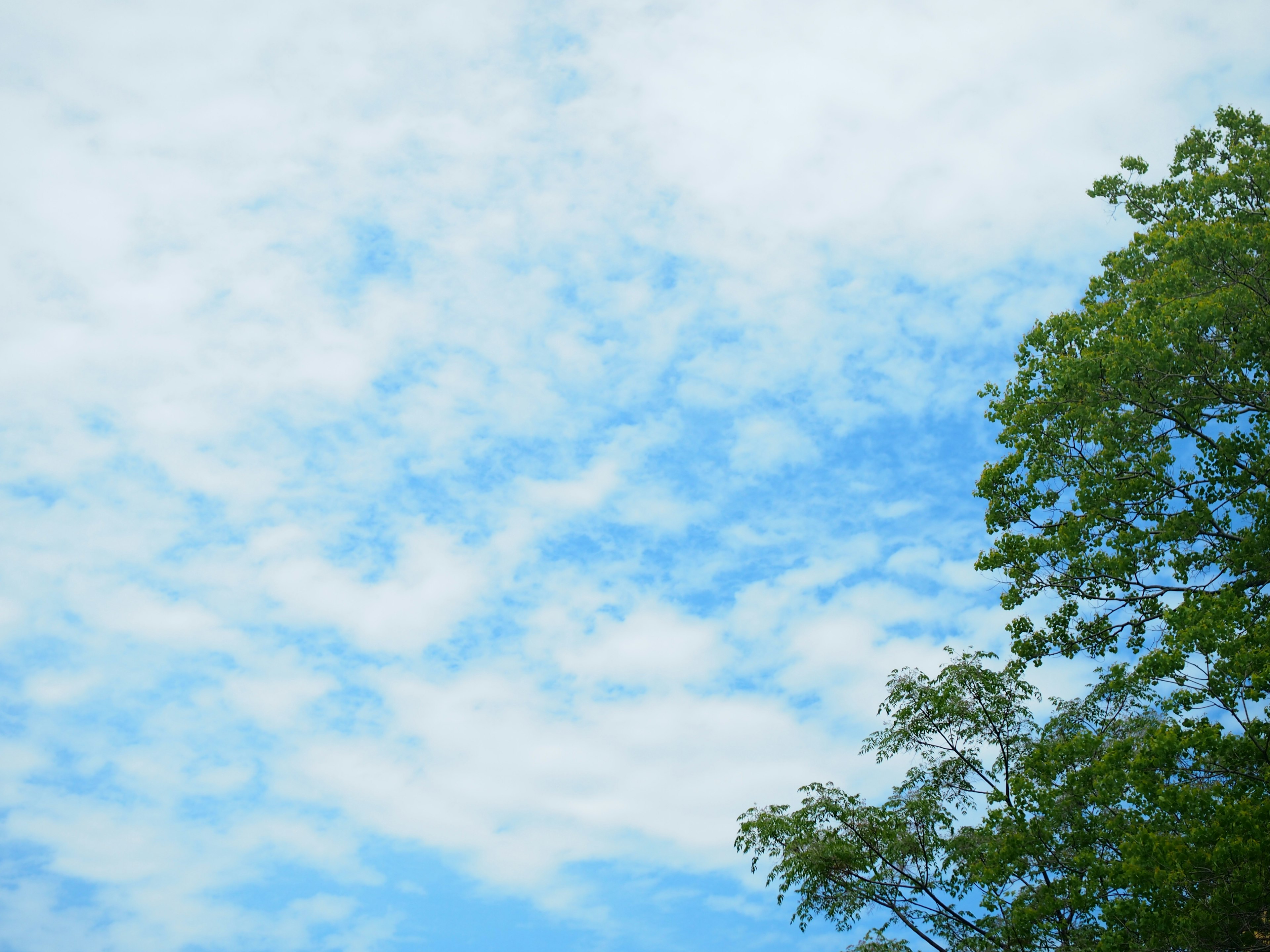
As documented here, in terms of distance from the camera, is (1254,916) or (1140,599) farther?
(1140,599)

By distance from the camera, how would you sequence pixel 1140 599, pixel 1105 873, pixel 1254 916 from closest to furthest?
1. pixel 1254 916
2. pixel 1105 873
3. pixel 1140 599

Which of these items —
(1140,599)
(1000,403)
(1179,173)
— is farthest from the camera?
(1179,173)

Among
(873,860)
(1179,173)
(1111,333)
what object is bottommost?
(873,860)

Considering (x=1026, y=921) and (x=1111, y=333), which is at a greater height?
(x=1111, y=333)

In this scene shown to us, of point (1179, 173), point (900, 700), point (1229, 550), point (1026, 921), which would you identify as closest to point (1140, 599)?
point (1229, 550)

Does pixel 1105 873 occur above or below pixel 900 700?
below

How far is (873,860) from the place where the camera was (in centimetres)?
1880

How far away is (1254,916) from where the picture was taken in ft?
36.2

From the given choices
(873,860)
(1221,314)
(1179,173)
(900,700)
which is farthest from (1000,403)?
(873,860)

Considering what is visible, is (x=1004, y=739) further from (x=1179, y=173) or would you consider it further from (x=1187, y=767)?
(x=1179, y=173)

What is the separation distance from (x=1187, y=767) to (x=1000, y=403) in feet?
20.6

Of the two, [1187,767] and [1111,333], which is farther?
[1111,333]

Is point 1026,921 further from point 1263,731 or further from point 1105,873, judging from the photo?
point 1263,731

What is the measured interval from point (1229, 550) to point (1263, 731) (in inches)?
114
